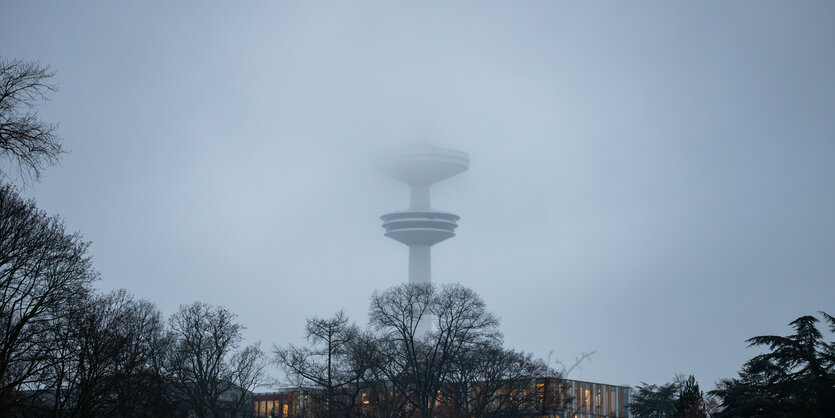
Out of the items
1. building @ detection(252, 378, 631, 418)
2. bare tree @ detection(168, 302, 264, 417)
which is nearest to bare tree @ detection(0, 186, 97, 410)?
bare tree @ detection(168, 302, 264, 417)

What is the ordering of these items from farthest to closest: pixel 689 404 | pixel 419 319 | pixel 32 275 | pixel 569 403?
pixel 569 403 < pixel 419 319 < pixel 689 404 < pixel 32 275

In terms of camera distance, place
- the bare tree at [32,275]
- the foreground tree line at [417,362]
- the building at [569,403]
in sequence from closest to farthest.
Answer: the bare tree at [32,275], the foreground tree line at [417,362], the building at [569,403]

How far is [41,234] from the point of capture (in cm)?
3138

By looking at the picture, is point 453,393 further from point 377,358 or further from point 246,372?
point 246,372

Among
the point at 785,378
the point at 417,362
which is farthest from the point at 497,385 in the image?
the point at 785,378

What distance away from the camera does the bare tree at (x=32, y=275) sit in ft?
95.8

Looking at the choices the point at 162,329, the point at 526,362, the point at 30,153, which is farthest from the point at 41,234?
the point at 526,362

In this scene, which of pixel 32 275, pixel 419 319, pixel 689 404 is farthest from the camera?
pixel 419 319

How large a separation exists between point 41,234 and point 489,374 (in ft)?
168

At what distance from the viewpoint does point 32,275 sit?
3153 centimetres

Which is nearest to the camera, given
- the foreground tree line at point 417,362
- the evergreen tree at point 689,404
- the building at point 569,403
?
the evergreen tree at point 689,404

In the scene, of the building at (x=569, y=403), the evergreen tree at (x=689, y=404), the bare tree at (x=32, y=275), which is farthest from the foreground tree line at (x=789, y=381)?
the building at (x=569, y=403)

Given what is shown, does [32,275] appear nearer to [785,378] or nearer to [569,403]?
[785,378]

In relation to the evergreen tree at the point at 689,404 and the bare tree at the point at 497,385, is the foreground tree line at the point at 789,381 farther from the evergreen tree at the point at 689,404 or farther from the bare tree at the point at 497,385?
the bare tree at the point at 497,385
